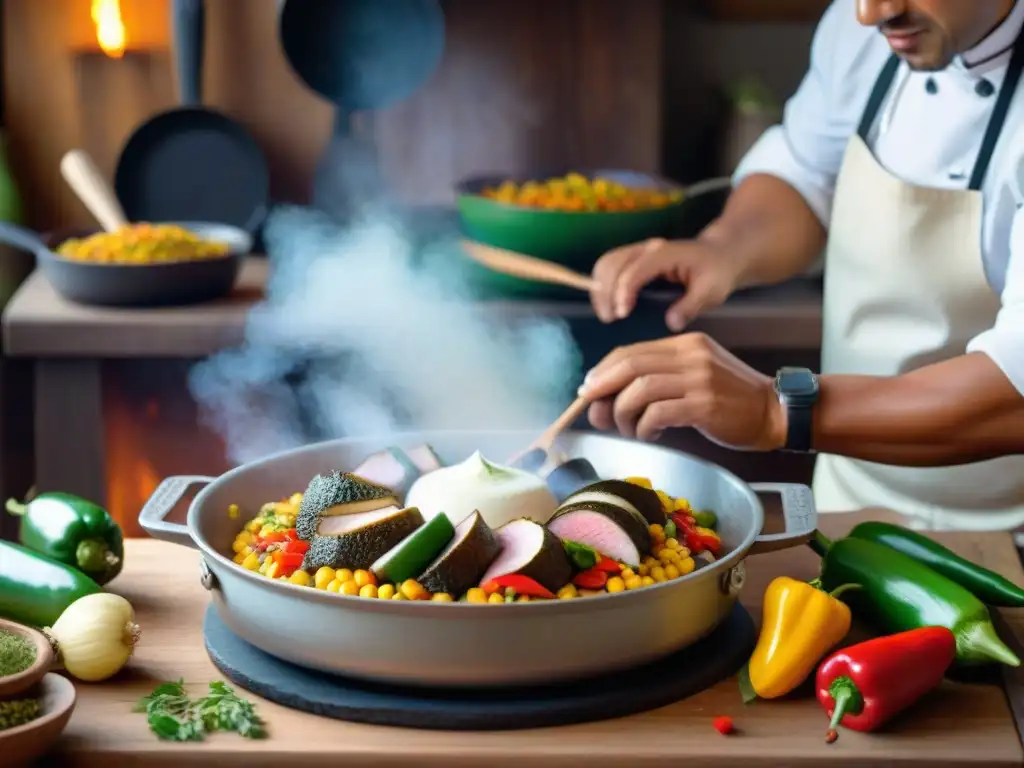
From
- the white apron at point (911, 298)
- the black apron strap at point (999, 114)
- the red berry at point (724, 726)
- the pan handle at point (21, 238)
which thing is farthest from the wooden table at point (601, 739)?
the pan handle at point (21, 238)

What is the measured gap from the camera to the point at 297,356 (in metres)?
2.76

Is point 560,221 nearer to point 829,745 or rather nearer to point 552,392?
point 552,392

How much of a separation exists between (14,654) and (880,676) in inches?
33.0

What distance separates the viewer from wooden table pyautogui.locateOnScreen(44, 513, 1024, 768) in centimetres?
126

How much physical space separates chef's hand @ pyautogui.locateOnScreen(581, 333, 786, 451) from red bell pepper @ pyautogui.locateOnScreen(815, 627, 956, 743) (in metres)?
0.50

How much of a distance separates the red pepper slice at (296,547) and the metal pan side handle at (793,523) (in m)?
0.48

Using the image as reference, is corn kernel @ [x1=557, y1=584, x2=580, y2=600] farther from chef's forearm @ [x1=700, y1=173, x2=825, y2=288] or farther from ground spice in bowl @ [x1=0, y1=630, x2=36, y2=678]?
chef's forearm @ [x1=700, y1=173, x2=825, y2=288]

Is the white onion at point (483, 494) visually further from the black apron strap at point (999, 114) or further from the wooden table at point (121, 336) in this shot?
the wooden table at point (121, 336)

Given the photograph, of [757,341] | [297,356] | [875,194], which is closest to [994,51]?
[875,194]

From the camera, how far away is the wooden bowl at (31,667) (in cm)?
119

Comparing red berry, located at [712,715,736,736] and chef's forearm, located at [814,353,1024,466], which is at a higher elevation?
chef's forearm, located at [814,353,1024,466]

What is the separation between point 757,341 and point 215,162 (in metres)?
1.42

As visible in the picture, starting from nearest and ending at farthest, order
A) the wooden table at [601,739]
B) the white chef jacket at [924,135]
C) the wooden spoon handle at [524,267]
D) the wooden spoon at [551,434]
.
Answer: the wooden table at [601,739], the wooden spoon at [551,434], the white chef jacket at [924,135], the wooden spoon handle at [524,267]

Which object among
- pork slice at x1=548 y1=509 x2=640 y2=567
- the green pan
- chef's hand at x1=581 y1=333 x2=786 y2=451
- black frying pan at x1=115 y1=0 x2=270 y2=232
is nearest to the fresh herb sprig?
pork slice at x1=548 y1=509 x2=640 y2=567
